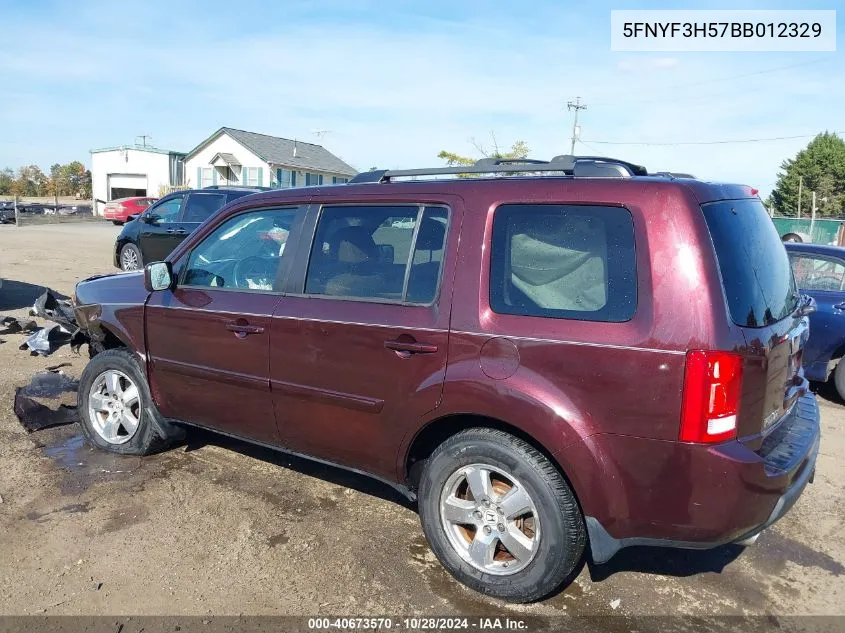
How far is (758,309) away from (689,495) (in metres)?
0.82

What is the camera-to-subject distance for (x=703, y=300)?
265 centimetres

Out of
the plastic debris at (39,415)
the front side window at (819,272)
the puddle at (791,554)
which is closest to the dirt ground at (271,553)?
the puddle at (791,554)

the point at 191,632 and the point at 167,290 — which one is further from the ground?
the point at 167,290

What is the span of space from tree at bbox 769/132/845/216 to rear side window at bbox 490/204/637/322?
2349 inches

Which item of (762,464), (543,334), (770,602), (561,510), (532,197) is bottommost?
(770,602)

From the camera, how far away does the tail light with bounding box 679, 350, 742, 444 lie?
8.59 ft

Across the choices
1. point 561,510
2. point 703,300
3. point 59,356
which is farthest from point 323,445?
point 59,356

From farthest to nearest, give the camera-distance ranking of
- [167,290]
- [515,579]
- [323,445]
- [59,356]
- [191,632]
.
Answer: [59,356] < [167,290] < [323,445] < [515,579] < [191,632]

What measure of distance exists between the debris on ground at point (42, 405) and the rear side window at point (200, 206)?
635 cm

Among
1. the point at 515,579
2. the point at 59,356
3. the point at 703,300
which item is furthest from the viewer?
the point at 59,356

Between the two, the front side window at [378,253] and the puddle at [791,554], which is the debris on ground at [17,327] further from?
the puddle at [791,554]

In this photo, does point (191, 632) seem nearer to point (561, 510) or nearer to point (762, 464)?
point (561, 510)

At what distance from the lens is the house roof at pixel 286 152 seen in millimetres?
42375

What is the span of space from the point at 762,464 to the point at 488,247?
1436 millimetres
